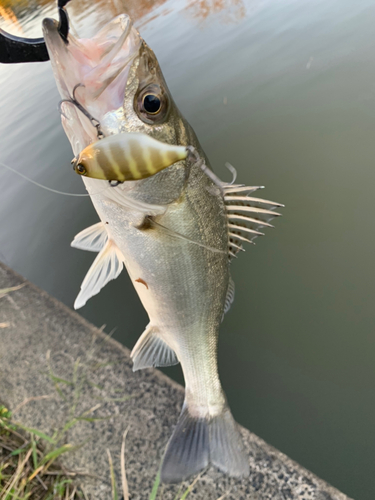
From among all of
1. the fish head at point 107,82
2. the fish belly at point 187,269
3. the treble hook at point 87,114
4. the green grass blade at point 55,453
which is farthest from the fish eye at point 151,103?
the green grass blade at point 55,453

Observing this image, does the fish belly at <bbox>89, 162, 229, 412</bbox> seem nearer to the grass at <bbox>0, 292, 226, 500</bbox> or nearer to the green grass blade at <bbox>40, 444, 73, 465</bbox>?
the grass at <bbox>0, 292, 226, 500</bbox>

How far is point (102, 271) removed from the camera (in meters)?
1.53

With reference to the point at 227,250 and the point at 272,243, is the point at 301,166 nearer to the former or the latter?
the point at 272,243

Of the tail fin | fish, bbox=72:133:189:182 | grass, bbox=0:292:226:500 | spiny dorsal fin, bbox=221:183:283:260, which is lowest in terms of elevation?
the tail fin

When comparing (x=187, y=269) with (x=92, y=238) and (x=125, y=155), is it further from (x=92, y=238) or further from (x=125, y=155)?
(x=125, y=155)

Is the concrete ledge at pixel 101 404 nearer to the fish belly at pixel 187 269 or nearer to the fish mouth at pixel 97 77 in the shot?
the fish belly at pixel 187 269

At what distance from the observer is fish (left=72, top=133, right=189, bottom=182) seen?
823mm

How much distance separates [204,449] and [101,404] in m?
0.73

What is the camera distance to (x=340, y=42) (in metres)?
4.40

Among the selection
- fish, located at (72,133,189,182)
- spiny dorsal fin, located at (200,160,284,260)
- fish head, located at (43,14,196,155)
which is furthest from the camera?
spiny dorsal fin, located at (200,160,284,260)

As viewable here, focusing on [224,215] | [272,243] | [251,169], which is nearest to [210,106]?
[251,169]

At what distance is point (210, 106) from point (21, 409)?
13.4 feet

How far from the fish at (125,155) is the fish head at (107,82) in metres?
0.26

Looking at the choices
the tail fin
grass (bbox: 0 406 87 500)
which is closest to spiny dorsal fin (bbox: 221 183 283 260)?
the tail fin
